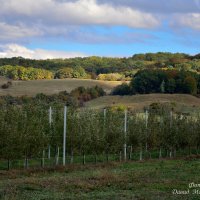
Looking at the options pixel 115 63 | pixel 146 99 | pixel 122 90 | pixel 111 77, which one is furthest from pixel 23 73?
pixel 146 99

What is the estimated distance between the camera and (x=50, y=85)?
84.3 metres

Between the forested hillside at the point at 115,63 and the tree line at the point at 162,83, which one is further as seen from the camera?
the forested hillside at the point at 115,63

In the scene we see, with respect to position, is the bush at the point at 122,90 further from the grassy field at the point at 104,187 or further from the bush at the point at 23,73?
the grassy field at the point at 104,187

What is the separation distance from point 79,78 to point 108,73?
10701 mm

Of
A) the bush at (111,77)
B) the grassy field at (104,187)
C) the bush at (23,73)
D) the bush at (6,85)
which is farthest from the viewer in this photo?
the bush at (111,77)

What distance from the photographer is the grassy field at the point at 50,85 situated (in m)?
77.4

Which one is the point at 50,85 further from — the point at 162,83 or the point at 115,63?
the point at 115,63

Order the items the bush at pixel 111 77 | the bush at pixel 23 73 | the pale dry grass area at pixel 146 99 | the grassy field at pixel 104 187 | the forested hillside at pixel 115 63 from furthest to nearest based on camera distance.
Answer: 1. the forested hillside at pixel 115 63
2. the bush at pixel 111 77
3. the bush at pixel 23 73
4. the pale dry grass area at pixel 146 99
5. the grassy field at pixel 104 187

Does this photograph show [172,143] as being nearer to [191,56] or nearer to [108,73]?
[108,73]

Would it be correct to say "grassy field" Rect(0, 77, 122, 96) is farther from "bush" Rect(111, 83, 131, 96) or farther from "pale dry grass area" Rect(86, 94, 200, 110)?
"pale dry grass area" Rect(86, 94, 200, 110)

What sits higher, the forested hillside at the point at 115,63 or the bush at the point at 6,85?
the forested hillside at the point at 115,63

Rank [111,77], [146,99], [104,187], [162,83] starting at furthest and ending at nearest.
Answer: [111,77], [162,83], [146,99], [104,187]

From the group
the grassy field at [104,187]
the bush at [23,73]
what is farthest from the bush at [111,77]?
the grassy field at [104,187]

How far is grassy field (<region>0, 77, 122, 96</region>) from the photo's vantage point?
77375mm
